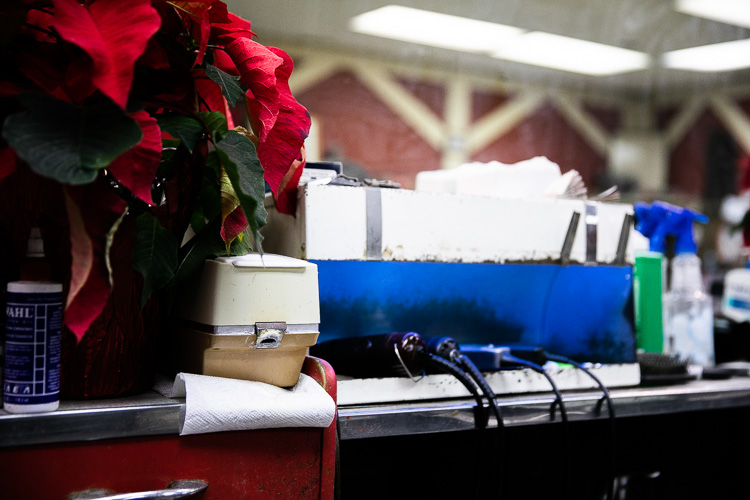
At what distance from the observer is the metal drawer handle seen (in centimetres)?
75

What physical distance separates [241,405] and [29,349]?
0.25 meters

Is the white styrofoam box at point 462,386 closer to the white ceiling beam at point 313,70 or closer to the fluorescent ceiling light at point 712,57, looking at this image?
the white ceiling beam at point 313,70

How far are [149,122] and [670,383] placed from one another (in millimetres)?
1258

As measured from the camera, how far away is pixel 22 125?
2.10 ft

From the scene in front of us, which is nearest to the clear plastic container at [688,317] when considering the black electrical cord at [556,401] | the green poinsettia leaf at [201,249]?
the black electrical cord at [556,401]

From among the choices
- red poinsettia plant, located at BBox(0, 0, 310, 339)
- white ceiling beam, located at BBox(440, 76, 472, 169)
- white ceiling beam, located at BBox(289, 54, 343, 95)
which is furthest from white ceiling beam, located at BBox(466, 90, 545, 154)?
red poinsettia plant, located at BBox(0, 0, 310, 339)

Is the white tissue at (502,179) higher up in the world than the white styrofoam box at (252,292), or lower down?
higher up

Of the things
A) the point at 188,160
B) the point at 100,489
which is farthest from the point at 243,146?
the point at 100,489

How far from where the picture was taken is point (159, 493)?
77 centimetres

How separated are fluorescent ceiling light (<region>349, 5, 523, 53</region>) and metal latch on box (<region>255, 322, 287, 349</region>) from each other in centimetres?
343

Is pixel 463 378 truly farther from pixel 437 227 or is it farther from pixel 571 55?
pixel 571 55

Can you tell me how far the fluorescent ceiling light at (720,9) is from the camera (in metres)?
3.77

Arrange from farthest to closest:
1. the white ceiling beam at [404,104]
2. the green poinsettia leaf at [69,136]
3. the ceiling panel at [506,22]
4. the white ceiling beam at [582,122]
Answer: the white ceiling beam at [582,122]
the white ceiling beam at [404,104]
the ceiling panel at [506,22]
the green poinsettia leaf at [69,136]

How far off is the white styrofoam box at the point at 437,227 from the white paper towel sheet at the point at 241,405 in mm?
273
